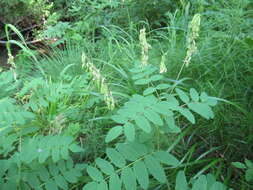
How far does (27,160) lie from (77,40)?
2.08m

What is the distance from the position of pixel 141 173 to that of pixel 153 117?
0.71ft

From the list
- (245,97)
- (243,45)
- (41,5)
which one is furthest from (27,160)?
(41,5)

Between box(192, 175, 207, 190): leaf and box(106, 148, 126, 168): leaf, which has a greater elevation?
box(106, 148, 126, 168): leaf

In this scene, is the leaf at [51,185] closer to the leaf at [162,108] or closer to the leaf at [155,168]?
the leaf at [155,168]

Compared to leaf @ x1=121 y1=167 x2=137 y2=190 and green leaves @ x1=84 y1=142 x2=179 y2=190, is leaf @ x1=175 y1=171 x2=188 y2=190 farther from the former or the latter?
leaf @ x1=121 y1=167 x2=137 y2=190

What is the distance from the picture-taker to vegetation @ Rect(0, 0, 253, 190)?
4.01 ft

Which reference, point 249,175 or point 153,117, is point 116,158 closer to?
point 153,117

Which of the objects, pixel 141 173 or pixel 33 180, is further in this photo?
pixel 33 180

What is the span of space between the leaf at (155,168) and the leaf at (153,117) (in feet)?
0.47

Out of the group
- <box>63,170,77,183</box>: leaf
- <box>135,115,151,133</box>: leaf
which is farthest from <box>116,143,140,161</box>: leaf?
<box>63,170,77,183</box>: leaf

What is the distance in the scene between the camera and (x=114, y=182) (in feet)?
3.76

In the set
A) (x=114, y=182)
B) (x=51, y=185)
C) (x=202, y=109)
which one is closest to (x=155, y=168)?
(x=114, y=182)

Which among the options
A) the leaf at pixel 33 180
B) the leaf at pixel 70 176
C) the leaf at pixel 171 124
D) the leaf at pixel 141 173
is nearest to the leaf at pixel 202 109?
the leaf at pixel 171 124

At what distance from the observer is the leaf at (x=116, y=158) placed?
1.20 metres
